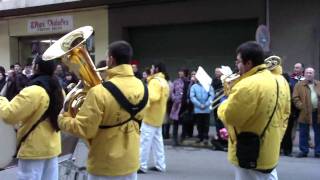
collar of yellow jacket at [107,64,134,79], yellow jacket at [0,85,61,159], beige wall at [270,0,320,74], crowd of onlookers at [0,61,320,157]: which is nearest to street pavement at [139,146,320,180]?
crowd of onlookers at [0,61,320,157]

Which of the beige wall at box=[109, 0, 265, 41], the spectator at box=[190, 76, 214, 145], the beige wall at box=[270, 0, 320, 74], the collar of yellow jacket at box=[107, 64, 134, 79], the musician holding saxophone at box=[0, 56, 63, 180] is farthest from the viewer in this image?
the beige wall at box=[109, 0, 265, 41]

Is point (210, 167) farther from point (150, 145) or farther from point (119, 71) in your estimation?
point (119, 71)

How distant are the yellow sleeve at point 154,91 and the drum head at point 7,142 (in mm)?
3940

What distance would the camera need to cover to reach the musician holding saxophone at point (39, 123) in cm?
523

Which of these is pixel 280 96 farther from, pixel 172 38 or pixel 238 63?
pixel 172 38

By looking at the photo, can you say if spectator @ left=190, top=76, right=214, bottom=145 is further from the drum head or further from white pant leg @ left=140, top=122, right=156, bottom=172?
the drum head

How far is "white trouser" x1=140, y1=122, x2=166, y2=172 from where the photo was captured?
919 centimetres

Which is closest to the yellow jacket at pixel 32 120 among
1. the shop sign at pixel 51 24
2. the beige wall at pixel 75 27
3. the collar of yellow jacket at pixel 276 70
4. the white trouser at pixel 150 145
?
the collar of yellow jacket at pixel 276 70

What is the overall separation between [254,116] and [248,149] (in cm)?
28

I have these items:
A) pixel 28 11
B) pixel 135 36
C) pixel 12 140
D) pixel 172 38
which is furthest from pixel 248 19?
pixel 12 140

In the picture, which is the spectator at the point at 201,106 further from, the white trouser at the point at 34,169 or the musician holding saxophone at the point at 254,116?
the musician holding saxophone at the point at 254,116

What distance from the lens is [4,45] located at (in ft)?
74.1

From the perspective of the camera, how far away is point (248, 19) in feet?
51.4

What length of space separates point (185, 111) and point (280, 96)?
28.4ft
